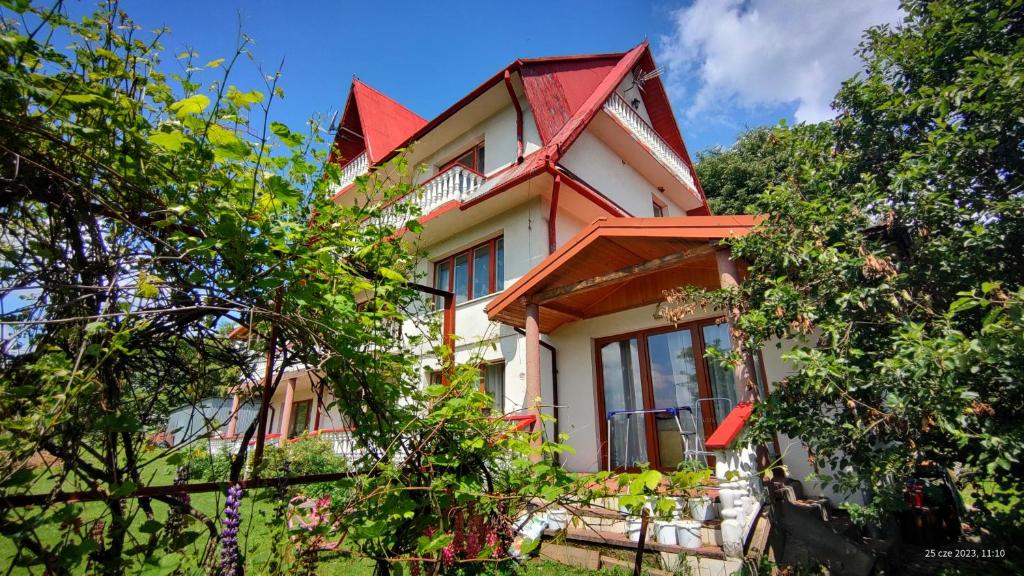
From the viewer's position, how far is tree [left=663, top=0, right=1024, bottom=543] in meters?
2.97

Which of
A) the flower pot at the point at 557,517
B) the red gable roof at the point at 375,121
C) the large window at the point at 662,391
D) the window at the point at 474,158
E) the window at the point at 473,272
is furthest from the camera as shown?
the red gable roof at the point at 375,121

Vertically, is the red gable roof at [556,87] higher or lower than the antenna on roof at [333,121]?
higher

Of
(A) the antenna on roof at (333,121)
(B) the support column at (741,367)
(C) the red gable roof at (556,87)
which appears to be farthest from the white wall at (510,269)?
(A) the antenna on roof at (333,121)

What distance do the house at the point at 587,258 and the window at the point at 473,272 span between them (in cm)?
4

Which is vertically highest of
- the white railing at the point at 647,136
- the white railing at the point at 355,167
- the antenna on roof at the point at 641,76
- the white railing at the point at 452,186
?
the antenna on roof at the point at 641,76

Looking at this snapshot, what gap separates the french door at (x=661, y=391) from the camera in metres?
6.74

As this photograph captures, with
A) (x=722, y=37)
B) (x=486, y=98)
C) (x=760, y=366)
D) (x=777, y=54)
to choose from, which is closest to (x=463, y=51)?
(x=486, y=98)

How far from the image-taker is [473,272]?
10188 mm

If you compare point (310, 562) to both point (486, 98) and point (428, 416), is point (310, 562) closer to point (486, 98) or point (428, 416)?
point (428, 416)

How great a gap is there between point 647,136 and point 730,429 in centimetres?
934

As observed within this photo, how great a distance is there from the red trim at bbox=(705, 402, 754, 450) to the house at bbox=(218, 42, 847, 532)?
2 centimetres

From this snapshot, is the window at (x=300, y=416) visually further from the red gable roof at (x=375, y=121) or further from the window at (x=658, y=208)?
the window at (x=658, y=208)

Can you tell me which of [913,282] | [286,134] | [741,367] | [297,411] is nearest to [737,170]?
[913,282]

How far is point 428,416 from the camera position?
1.79m
